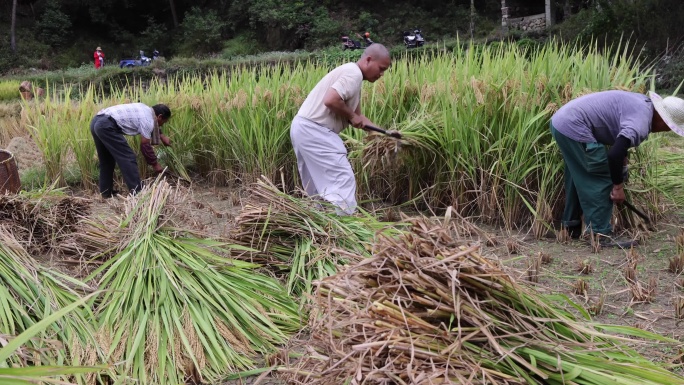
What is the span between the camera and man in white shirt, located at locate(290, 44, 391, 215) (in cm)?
404

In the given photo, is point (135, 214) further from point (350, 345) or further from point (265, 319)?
point (350, 345)

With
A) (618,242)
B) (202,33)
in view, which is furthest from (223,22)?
(618,242)

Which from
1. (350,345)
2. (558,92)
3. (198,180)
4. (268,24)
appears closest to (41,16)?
(268,24)

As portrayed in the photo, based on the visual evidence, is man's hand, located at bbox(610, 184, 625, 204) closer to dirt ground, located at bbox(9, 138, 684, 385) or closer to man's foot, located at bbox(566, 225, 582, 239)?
dirt ground, located at bbox(9, 138, 684, 385)

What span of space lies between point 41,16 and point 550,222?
28.1 meters

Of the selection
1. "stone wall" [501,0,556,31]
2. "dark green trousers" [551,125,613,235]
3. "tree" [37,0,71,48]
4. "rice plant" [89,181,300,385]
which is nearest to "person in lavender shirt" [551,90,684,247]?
"dark green trousers" [551,125,613,235]

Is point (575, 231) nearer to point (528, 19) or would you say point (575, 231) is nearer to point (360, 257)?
point (360, 257)

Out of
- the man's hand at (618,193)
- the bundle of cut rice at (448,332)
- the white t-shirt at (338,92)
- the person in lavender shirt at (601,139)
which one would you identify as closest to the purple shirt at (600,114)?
the person in lavender shirt at (601,139)

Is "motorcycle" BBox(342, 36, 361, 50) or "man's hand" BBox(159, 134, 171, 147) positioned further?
"motorcycle" BBox(342, 36, 361, 50)

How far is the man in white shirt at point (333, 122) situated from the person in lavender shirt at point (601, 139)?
1.16m

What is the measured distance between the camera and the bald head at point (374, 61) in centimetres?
405

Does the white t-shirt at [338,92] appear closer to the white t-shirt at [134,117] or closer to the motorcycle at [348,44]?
the white t-shirt at [134,117]

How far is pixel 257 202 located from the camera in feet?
11.2

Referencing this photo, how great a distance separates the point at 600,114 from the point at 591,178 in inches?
14.9
